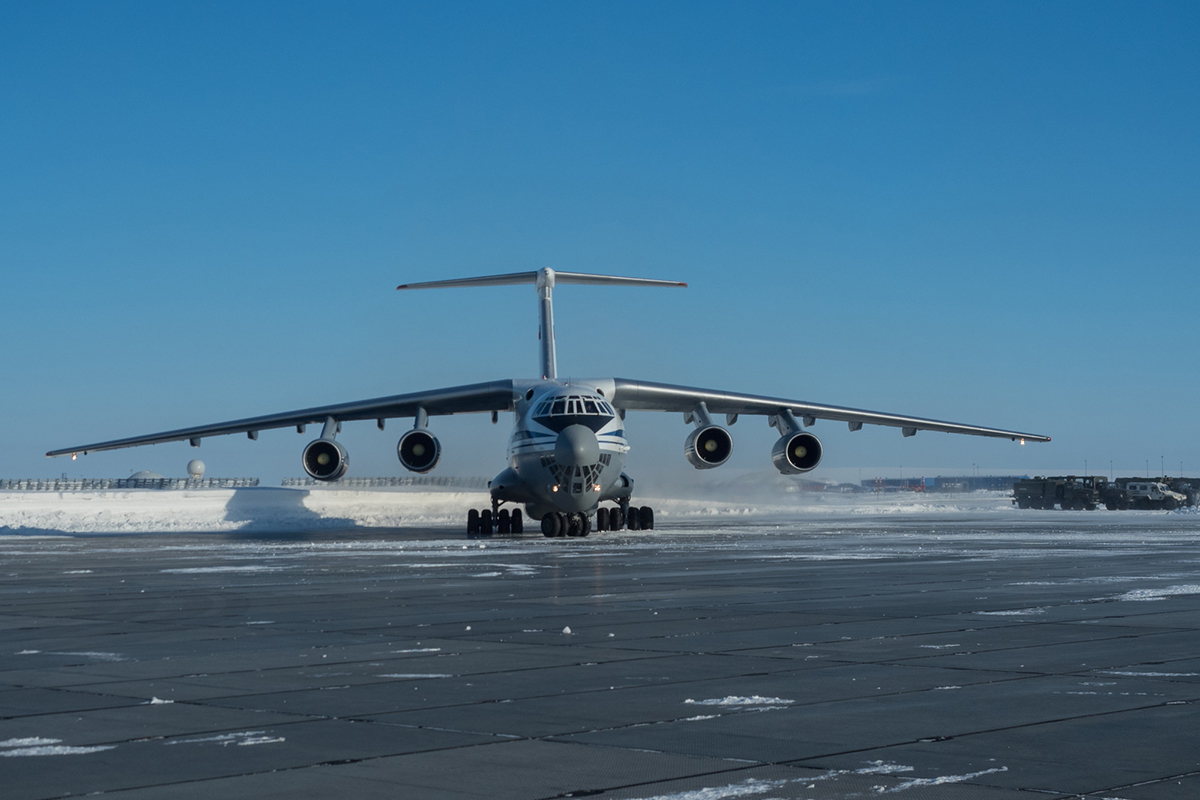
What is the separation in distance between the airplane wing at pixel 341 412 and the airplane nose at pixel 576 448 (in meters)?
3.88

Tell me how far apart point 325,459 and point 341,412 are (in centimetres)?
127

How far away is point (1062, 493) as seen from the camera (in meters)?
54.2

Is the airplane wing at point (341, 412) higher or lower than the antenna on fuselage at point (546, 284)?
lower

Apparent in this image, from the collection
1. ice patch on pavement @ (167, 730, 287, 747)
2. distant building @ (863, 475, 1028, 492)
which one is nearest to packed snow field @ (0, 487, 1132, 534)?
ice patch on pavement @ (167, 730, 287, 747)

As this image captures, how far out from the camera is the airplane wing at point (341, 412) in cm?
2808

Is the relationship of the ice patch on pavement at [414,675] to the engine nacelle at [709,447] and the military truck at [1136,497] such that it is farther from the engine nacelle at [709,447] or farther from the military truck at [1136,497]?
the military truck at [1136,497]

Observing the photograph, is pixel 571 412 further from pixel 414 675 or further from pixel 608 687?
pixel 608 687

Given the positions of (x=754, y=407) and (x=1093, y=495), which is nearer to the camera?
(x=754, y=407)

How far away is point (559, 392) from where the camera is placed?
1008 inches

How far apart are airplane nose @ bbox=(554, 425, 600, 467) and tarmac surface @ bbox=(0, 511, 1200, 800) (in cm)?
1084

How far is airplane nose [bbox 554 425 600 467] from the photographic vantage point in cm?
2428

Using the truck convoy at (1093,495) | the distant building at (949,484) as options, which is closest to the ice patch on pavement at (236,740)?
the truck convoy at (1093,495)

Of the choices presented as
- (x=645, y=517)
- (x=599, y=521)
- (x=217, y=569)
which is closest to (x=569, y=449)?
(x=599, y=521)

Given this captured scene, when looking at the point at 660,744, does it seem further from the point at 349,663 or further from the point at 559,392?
the point at 559,392
